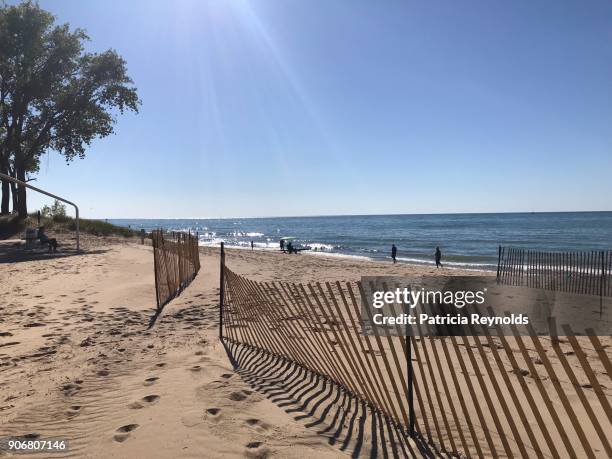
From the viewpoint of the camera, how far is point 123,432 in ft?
13.5

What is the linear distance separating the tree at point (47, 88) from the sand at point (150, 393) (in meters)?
21.9

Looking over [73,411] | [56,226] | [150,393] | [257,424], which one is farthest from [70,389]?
[56,226]

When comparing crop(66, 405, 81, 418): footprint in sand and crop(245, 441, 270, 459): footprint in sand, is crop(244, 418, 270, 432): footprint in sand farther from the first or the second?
crop(66, 405, 81, 418): footprint in sand

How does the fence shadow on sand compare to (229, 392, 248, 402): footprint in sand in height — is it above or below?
below

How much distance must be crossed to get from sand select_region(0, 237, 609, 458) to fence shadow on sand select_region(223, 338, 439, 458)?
2 centimetres

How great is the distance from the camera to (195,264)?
1656 centimetres

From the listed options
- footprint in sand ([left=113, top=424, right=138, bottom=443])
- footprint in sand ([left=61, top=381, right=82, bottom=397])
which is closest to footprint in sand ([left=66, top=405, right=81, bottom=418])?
footprint in sand ([left=61, top=381, right=82, bottom=397])

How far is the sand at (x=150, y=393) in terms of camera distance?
3900mm

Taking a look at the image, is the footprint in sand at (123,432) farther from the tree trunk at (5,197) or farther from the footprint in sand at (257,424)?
the tree trunk at (5,197)

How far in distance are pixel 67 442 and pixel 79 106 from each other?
29127 millimetres

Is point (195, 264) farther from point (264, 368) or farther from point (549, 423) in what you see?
point (549, 423)

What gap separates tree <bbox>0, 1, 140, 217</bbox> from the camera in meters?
25.4

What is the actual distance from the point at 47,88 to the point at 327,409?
3036cm

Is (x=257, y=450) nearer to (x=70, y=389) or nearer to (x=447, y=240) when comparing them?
(x=70, y=389)
